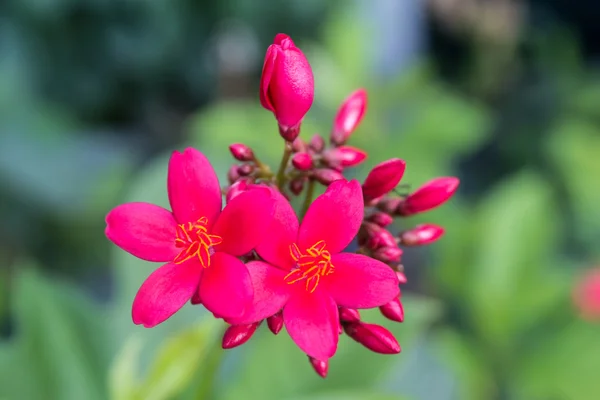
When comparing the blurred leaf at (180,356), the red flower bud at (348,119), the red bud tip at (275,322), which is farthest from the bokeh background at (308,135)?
the red flower bud at (348,119)

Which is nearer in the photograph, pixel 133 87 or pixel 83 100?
pixel 83 100

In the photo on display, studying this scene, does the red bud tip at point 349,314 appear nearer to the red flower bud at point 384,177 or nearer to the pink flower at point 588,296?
the red flower bud at point 384,177

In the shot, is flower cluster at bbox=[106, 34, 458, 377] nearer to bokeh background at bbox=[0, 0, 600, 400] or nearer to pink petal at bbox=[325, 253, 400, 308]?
pink petal at bbox=[325, 253, 400, 308]

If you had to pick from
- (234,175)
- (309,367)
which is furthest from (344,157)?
(309,367)

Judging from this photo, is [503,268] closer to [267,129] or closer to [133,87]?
[267,129]

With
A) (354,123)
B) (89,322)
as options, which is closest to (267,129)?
(89,322)
